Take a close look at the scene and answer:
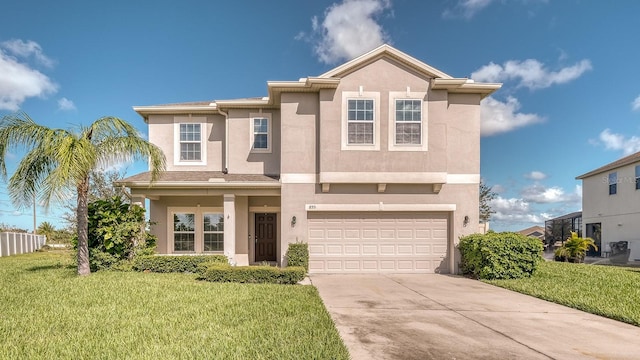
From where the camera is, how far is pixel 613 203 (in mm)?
21438

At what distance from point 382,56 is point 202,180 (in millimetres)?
7874

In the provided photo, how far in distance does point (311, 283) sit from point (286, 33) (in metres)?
11.3

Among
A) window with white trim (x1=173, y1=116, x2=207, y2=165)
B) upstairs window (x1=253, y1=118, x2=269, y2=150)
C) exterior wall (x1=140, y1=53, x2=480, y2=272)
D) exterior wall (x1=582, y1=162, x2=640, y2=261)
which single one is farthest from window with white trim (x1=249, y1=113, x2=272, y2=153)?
exterior wall (x1=582, y1=162, x2=640, y2=261)

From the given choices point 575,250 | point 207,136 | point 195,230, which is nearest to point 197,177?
point 207,136

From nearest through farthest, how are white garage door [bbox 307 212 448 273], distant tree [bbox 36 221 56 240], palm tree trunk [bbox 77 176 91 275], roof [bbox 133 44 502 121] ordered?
palm tree trunk [bbox 77 176 91 275]
roof [bbox 133 44 502 121]
white garage door [bbox 307 212 448 273]
distant tree [bbox 36 221 56 240]

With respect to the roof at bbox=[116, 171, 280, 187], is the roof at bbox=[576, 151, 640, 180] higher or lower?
higher

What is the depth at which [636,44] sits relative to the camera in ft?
44.1

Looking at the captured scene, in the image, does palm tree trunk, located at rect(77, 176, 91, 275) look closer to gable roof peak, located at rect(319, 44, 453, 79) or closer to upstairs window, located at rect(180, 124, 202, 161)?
upstairs window, located at rect(180, 124, 202, 161)

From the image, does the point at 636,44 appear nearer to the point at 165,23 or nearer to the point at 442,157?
the point at 442,157

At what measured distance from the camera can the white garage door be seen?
13086 millimetres

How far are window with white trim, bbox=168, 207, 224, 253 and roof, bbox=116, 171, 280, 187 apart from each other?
5.56 feet

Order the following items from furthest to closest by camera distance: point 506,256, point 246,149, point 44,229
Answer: point 44,229, point 246,149, point 506,256

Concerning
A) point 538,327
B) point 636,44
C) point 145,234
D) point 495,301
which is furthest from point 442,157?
point 145,234

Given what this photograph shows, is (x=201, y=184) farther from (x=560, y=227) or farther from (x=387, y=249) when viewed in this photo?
(x=560, y=227)
